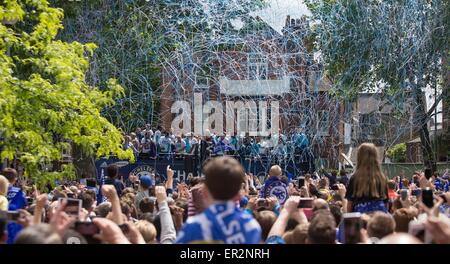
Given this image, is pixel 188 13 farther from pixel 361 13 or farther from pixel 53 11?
pixel 53 11

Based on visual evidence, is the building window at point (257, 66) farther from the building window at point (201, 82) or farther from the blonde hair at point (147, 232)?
the blonde hair at point (147, 232)

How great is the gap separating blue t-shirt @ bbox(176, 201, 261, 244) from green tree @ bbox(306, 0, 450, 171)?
84.0 feet

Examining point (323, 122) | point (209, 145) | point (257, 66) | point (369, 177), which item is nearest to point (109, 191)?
point (369, 177)

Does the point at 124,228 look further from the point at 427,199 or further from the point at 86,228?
the point at 427,199

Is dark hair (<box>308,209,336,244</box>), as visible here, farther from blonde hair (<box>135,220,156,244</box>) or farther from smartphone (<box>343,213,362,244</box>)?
blonde hair (<box>135,220,156,244</box>)

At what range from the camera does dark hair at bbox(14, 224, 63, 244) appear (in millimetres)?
4036

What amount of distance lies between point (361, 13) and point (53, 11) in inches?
700

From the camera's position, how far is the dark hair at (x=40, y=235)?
4036mm

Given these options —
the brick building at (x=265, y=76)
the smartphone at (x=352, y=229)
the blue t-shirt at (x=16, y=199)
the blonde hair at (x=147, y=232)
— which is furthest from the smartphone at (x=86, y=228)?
the brick building at (x=265, y=76)

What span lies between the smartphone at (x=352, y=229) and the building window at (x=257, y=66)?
920 inches

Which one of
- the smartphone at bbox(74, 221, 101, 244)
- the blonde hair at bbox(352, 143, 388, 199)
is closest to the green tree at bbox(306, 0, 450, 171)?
the blonde hair at bbox(352, 143, 388, 199)

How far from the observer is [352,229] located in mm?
5379

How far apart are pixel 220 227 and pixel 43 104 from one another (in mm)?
9210

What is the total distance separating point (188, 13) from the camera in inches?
1210
